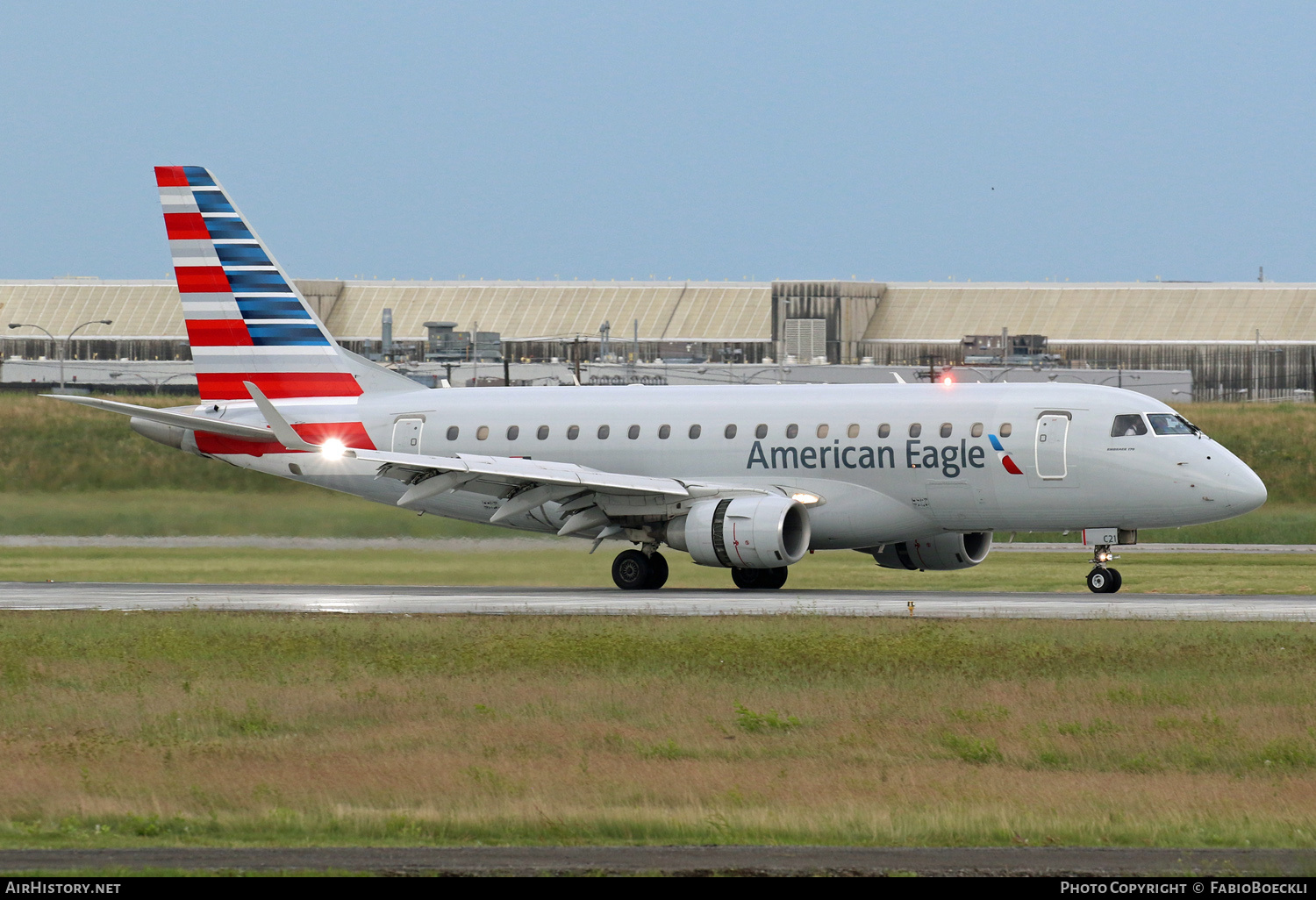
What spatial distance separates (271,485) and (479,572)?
7874 millimetres

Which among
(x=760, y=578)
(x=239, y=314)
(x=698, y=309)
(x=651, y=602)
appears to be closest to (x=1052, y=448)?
(x=760, y=578)

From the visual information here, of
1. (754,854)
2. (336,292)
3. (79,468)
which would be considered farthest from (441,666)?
(336,292)

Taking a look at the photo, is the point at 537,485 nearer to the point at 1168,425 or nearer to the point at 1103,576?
the point at 1103,576

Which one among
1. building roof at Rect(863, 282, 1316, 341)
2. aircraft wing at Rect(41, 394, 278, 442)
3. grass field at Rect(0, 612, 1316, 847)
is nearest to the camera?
grass field at Rect(0, 612, 1316, 847)

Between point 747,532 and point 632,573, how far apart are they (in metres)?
3.56

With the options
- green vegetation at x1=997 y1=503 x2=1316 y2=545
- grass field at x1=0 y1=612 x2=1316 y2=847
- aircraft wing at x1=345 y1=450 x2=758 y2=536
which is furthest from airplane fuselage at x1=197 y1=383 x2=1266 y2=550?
green vegetation at x1=997 y1=503 x2=1316 y2=545

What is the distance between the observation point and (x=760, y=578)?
37281 mm

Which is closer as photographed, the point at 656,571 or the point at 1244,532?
the point at 656,571

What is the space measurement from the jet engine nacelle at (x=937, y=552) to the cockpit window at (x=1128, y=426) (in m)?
4.07

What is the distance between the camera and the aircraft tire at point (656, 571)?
1458 inches

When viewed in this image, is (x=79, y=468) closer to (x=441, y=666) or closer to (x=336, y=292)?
(x=441, y=666)

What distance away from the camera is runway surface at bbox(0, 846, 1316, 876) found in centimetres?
1216

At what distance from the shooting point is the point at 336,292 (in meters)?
155

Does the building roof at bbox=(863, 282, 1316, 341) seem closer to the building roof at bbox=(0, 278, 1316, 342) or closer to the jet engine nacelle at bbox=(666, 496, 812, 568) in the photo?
the building roof at bbox=(0, 278, 1316, 342)
